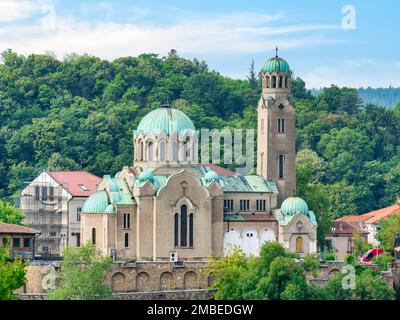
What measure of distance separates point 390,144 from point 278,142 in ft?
164

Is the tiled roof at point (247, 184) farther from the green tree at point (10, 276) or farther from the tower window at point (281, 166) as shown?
the green tree at point (10, 276)

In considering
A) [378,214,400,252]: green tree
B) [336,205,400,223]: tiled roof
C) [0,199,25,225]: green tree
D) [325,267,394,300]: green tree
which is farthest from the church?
[336,205,400,223]: tiled roof

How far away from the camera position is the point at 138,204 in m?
107

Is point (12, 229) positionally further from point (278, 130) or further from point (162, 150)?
point (278, 130)

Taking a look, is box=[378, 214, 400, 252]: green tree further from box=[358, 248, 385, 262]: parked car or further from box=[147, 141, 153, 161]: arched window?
box=[147, 141, 153, 161]: arched window

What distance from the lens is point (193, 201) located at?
10762cm

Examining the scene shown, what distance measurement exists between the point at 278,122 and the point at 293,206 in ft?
20.2

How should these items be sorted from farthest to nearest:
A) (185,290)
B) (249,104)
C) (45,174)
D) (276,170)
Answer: (249,104)
(45,174)
(276,170)
(185,290)

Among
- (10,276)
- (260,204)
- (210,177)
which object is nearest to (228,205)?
(260,204)

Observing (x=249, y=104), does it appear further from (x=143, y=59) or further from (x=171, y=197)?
(x=171, y=197)

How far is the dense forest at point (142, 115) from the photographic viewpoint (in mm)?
144625

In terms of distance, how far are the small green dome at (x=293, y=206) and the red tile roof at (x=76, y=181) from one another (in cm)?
1822

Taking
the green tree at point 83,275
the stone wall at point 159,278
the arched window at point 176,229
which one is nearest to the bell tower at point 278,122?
the arched window at point 176,229
